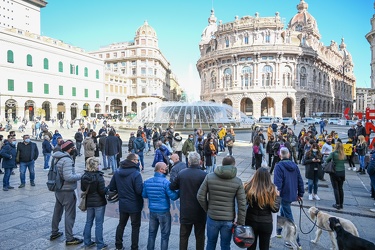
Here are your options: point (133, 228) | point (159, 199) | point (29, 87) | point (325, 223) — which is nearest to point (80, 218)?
point (133, 228)

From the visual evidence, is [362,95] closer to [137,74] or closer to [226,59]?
[226,59]

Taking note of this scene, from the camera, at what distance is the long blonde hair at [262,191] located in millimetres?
3537

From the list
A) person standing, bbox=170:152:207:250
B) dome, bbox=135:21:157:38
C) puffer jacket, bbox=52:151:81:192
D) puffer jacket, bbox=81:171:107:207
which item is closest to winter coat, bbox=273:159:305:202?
person standing, bbox=170:152:207:250

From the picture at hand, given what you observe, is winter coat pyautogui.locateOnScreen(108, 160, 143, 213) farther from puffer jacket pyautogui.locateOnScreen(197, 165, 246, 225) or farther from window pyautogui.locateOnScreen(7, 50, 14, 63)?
window pyautogui.locateOnScreen(7, 50, 14, 63)

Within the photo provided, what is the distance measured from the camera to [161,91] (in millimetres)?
71500

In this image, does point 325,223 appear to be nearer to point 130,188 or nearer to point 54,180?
point 130,188

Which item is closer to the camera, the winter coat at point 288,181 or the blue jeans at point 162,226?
the blue jeans at point 162,226

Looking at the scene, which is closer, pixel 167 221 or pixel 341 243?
pixel 341 243

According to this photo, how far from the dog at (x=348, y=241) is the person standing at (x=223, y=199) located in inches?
58.8

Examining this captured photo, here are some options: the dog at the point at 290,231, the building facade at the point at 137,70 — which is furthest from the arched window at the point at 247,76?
the dog at the point at 290,231

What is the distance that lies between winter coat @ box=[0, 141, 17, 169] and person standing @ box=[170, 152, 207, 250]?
22.3ft

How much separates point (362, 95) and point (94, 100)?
131m

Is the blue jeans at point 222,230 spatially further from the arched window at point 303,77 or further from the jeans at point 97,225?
the arched window at point 303,77

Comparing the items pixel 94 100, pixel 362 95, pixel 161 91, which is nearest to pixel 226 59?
pixel 161 91
